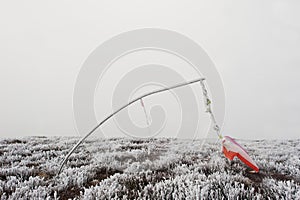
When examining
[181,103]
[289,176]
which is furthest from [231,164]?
[181,103]

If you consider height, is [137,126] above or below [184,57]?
below

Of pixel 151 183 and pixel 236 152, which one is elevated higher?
pixel 236 152

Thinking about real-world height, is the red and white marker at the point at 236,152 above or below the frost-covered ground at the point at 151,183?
above

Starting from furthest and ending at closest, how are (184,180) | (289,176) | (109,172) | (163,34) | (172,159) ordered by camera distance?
(163,34), (172,159), (109,172), (289,176), (184,180)

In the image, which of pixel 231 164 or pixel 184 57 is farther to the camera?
pixel 184 57

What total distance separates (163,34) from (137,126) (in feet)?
21.9

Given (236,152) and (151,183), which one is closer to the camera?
(236,152)

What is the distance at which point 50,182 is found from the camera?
14.3 feet

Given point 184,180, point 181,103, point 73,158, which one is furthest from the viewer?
point 181,103

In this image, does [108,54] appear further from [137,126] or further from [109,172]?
[109,172]

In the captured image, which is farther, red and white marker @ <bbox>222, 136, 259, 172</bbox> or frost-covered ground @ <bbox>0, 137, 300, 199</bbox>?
red and white marker @ <bbox>222, 136, 259, 172</bbox>

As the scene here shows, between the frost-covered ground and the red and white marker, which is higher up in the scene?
the red and white marker

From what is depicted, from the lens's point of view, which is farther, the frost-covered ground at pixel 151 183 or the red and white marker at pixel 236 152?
the red and white marker at pixel 236 152

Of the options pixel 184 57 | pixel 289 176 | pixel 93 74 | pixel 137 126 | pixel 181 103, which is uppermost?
pixel 184 57
